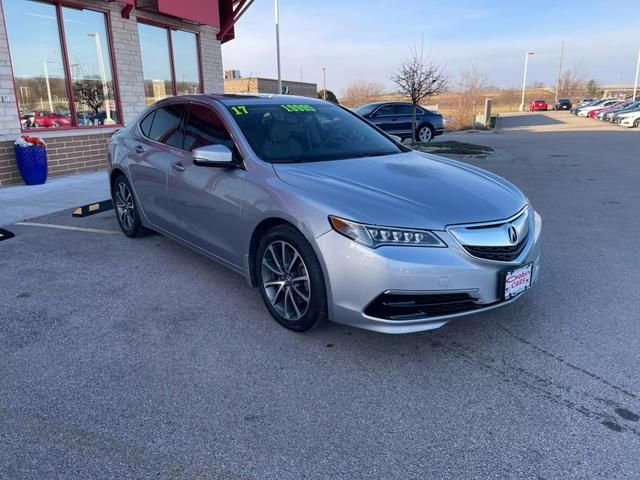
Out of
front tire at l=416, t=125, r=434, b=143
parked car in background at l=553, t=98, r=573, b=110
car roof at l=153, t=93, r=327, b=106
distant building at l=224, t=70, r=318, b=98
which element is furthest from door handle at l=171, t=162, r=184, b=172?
parked car in background at l=553, t=98, r=573, b=110

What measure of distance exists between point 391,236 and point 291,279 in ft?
2.82

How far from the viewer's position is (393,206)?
3098mm

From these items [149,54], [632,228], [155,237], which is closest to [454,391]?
[155,237]

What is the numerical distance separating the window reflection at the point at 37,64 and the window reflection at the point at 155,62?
241 centimetres

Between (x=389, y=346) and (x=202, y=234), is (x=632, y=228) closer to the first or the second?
(x=389, y=346)

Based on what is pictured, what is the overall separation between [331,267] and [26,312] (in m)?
2.59

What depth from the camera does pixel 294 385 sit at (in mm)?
2947

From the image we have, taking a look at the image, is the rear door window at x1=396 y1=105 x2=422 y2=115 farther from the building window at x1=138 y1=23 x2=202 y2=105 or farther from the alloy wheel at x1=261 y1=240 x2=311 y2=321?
the alloy wheel at x1=261 y1=240 x2=311 y2=321

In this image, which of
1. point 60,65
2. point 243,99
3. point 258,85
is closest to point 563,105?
point 258,85

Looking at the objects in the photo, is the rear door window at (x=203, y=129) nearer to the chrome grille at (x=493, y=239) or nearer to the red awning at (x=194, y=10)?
the chrome grille at (x=493, y=239)

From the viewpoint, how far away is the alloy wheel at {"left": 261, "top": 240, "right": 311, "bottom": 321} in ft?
11.1

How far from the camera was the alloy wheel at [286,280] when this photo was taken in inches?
133

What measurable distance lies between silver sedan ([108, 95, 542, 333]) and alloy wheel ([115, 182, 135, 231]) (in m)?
0.75

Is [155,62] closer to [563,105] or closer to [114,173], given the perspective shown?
[114,173]
